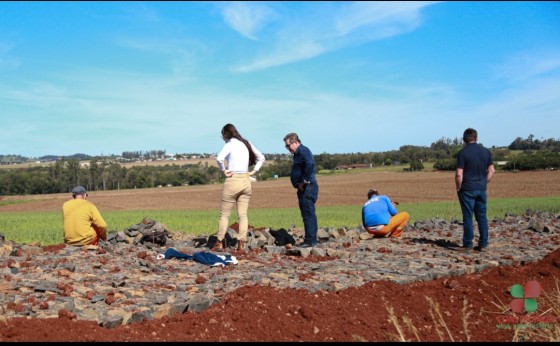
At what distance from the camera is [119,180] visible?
311 ft

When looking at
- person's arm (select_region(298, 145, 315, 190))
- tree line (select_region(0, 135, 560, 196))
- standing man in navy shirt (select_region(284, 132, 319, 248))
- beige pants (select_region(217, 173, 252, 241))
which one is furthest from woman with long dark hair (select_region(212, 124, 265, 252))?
tree line (select_region(0, 135, 560, 196))

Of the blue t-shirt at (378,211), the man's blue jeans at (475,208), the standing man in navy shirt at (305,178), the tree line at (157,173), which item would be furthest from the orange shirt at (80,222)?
the tree line at (157,173)

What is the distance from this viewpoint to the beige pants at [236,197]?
9.06 m

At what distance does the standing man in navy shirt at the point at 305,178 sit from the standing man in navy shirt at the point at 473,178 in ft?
8.87

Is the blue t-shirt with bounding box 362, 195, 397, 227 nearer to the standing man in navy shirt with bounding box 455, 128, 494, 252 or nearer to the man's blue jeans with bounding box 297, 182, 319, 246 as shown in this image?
the man's blue jeans with bounding box 297, 182, 319, 246

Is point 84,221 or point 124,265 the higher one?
point 84,221

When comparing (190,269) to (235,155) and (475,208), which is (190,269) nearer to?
(235,155)

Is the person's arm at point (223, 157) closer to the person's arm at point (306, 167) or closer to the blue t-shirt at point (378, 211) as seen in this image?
the person's arm at point (306, 167)

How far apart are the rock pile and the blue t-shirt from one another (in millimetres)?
425

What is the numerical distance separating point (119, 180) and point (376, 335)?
95676mm

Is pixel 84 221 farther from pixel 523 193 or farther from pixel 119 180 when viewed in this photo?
pixel 119 180

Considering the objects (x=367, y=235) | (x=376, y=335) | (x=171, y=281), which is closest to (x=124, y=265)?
(x=171, y=281)

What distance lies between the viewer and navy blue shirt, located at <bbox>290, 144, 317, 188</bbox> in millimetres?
9320

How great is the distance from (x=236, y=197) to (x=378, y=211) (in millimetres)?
3516
